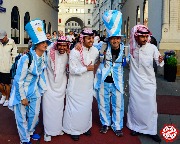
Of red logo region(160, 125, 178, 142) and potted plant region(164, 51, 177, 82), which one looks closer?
red logo region(160, 125, 178, 142)

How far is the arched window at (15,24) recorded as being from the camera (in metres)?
17.0

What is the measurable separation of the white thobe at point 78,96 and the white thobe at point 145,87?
30.0 inches

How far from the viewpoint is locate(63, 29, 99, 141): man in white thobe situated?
4621 millimetres

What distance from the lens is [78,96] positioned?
15.3ft

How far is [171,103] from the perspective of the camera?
7.16 m

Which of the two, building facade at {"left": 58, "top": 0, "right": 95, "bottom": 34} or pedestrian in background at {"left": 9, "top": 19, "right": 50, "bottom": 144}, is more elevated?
building facade at {"left": 58, "top": 0, "right": 95, "bottom": 34}

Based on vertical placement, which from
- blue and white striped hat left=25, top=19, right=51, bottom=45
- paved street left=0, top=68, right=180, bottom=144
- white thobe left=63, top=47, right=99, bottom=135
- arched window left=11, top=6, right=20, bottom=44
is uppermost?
arched window left=11, top=6, right=20, bottom=44

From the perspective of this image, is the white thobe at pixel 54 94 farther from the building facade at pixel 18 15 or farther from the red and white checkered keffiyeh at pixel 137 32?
the building facade at pixel 18 15

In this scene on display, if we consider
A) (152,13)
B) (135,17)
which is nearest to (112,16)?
(152,13)

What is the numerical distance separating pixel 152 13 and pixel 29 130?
11.4 m

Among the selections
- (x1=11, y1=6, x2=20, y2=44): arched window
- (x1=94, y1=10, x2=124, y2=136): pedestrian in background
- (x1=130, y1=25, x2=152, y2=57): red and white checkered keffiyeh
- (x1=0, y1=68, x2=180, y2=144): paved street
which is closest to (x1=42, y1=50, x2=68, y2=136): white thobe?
(x1=0, y1=68, x2=180, y2=144): paved street

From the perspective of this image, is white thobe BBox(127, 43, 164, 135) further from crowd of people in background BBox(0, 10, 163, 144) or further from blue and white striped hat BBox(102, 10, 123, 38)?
blue and white striped hat BBox(102, 10, 123, 38)

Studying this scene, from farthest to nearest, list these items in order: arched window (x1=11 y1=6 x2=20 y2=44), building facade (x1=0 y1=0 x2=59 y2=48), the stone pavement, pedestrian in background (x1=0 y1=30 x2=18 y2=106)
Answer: arched window (x1=11 y1=6 x2=20 y2=44) → building facade (x1=0 y1=0 x2=59 y2=48) → pedestrian in background (x1=0 y1=30 x2=18 y2=106) → the stone pavement

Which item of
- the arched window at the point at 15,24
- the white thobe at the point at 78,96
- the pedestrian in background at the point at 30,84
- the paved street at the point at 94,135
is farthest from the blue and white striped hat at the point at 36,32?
the arched window at the point at 15,24
